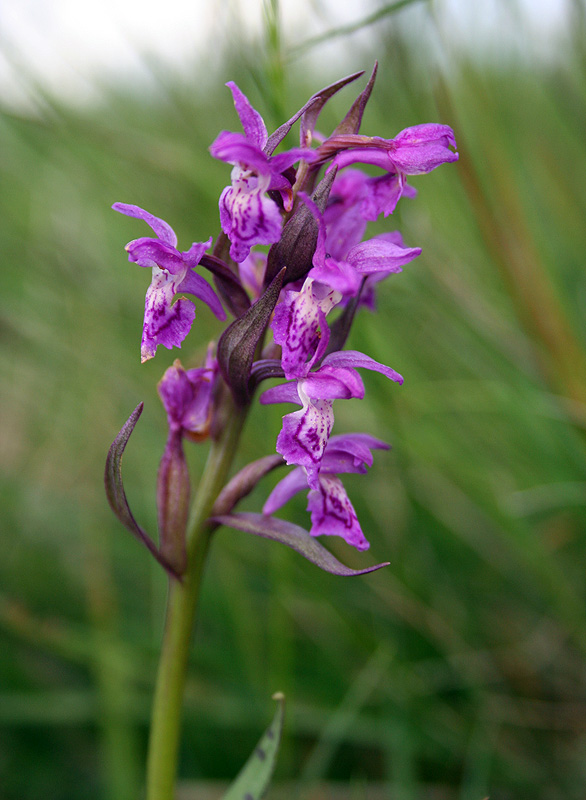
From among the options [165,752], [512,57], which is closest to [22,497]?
[165,752]

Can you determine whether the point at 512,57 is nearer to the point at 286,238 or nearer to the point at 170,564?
the point at 286,238

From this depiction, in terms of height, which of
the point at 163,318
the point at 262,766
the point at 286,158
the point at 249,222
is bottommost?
the point at 262,766

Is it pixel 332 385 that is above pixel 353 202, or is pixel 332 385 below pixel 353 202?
below

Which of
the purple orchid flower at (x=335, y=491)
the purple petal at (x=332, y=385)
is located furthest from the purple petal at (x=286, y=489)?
the purple petal at (x=332, y=385)

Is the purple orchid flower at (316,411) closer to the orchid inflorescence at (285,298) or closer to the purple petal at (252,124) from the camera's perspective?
the orchid inflorescence at (285,298)

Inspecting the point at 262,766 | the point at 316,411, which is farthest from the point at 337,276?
the point at 262,766

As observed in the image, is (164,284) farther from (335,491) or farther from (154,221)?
(335,491)

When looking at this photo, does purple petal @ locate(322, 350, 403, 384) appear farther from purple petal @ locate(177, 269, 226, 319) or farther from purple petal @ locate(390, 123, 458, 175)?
purple petal @ locate(390, 123, 458, 175)
